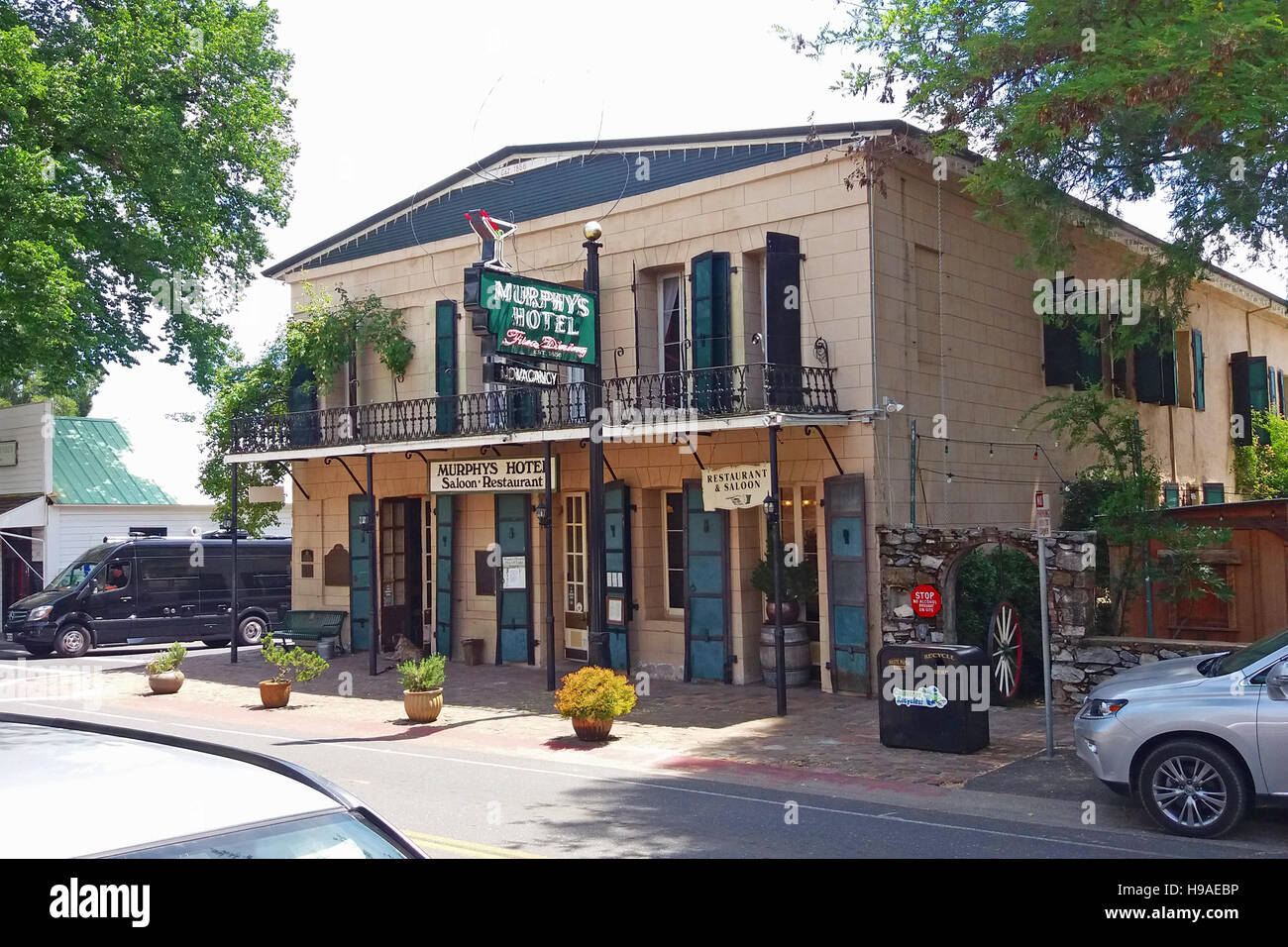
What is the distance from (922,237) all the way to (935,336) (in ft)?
4.81

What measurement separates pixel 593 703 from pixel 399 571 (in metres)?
10.1

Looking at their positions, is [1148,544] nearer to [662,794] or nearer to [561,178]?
[662,794]

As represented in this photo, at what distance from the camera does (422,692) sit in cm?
1432

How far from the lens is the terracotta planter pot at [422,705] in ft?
46.9

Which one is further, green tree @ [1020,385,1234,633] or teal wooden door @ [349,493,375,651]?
teal wooden door @ [349,493,375,651]

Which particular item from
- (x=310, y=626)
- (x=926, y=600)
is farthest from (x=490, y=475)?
(x=926, y=600)

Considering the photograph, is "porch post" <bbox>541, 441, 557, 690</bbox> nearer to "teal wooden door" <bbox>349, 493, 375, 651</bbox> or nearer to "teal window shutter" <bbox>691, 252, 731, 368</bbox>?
"teal window shutter" <bbox>691, 252, 731, 368</bbox>

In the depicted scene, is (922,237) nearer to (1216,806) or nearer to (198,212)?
(1216,806)

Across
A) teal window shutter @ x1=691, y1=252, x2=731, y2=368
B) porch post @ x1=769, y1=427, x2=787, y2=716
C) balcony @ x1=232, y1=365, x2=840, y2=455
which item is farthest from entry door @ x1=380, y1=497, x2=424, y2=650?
porch post @ x1=769, y1=427, x2=787, y2=716

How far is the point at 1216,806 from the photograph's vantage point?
8.09 metres

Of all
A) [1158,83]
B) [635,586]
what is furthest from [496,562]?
[1158,83]

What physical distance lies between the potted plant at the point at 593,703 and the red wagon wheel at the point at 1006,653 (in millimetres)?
4615

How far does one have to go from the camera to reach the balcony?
15055 mm

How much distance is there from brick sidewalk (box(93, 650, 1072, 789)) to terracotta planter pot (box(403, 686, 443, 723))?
16 cm
